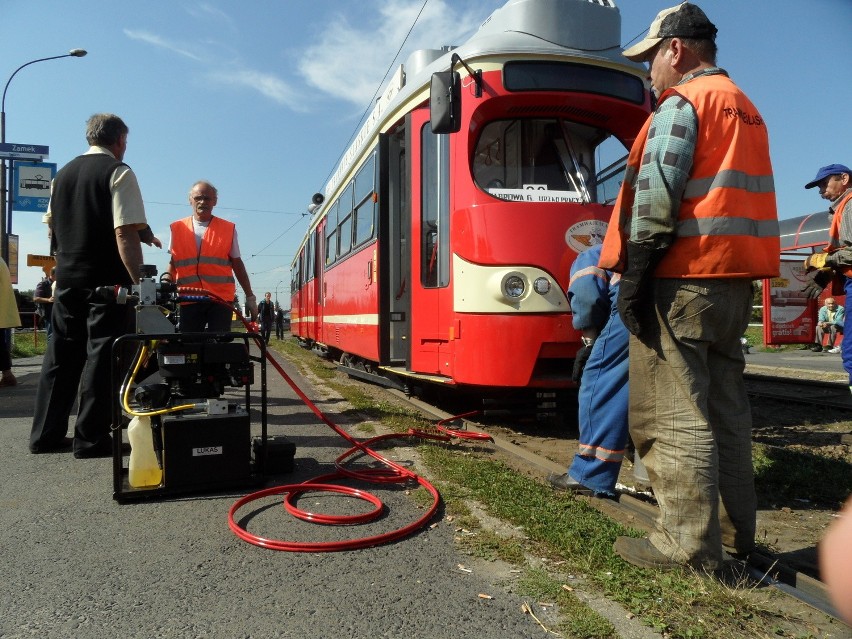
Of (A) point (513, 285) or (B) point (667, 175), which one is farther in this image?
(A) point (513, 285)

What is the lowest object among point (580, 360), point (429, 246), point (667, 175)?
point (580, 360)

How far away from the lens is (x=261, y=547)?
2725 millimetres

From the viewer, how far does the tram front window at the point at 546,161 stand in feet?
17.3

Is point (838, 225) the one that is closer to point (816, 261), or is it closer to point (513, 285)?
point (816, 261)

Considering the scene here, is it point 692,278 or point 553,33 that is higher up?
point 553,33

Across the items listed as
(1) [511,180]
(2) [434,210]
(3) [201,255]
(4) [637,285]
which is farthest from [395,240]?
(4) [637,285]

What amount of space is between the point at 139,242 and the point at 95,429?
1.31 metres

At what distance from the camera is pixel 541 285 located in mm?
4859

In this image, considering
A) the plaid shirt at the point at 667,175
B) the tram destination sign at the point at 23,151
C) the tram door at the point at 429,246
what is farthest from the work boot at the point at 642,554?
the tram destination sign at the point at 23,151

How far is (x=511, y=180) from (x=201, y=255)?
2685 mm

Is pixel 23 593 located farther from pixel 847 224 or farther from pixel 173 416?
pixel 847 224

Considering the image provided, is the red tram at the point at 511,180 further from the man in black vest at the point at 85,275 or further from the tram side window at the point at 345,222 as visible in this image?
the tram side window at the point at 345,222

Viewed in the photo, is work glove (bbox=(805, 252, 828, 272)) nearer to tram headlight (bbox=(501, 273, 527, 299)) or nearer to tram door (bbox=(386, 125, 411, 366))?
tram headlight (bbox=(501, 273, 527, 299))

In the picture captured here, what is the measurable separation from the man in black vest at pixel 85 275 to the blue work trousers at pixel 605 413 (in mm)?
3079
